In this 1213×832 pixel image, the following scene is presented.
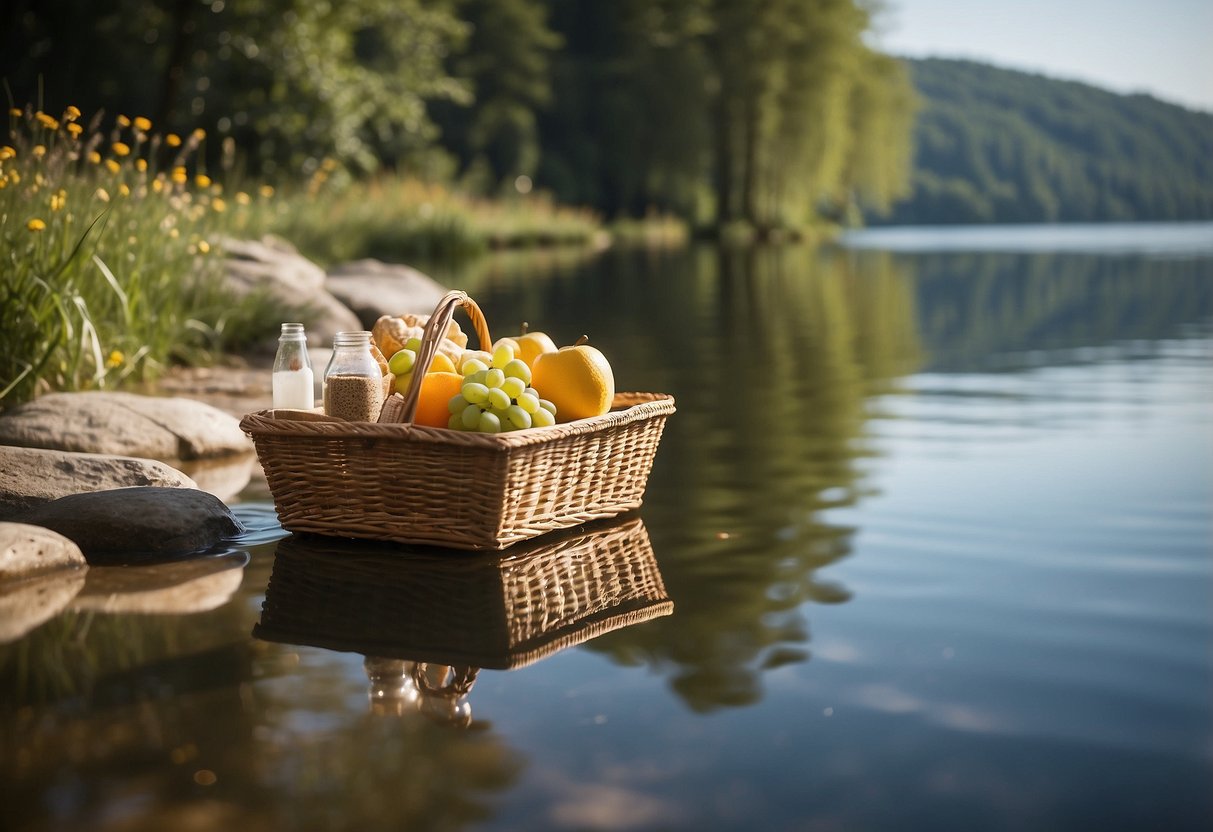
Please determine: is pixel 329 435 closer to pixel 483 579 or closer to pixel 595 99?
pixel 483 579

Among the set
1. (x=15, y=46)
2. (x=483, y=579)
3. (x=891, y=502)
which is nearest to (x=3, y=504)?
→ (x=483, y=579)

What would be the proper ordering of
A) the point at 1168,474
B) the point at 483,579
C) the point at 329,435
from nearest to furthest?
the point at 483,579 < the point at 329,435 < the point at 1168,474

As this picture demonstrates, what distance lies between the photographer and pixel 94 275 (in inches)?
275

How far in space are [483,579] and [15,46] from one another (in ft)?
79.7

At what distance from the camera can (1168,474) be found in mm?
5262

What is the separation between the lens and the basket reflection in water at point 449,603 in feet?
10.0

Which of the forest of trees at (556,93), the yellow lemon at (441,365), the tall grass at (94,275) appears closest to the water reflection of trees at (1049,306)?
the tall grass at (94,275)

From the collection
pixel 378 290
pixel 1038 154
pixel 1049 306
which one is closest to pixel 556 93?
pixel 1038 154

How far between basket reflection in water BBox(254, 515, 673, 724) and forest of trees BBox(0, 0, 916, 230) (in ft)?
61.4

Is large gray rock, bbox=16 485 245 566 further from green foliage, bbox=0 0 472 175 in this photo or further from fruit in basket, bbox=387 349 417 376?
green foliage, bbox=0 0 472 175

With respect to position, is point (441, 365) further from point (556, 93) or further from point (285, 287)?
point (556, 93)

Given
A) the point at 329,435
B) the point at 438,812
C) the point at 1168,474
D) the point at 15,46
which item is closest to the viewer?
the point at 438,812

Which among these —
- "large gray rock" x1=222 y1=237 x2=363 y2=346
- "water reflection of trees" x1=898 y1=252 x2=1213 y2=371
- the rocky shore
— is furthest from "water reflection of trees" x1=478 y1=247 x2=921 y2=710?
"large gray rock" x1=222 y1=237 x2=363 y2=346

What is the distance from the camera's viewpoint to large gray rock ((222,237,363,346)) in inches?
362
